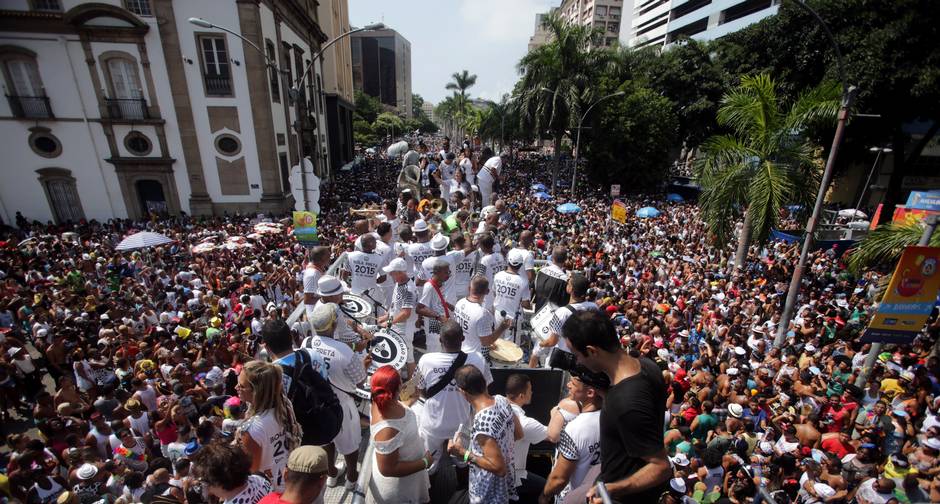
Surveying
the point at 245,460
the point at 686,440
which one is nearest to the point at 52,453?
the point at 245,460

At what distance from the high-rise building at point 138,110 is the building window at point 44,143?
0.05 metres

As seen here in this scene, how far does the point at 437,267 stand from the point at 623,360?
9.78 ft

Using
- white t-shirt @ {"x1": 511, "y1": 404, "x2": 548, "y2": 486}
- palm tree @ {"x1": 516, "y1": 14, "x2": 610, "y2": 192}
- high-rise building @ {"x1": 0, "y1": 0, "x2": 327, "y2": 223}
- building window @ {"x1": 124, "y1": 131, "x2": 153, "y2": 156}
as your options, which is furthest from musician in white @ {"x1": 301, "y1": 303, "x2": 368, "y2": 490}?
palm tree @ {"x1": 516, "y1": 14, "x2": 610, "y2": 192}

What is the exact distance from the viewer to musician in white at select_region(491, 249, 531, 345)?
5762 mm

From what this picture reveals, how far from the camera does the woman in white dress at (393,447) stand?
2.89 m

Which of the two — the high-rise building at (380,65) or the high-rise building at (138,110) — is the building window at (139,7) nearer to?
the high-rise building at (138,110)

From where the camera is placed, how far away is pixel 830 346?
907cm

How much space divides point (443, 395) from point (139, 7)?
1058 inches

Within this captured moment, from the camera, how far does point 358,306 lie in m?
6.17

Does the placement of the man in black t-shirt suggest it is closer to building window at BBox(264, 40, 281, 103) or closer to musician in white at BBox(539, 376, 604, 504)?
musician in white at BBox(539, 376, 604, 504)

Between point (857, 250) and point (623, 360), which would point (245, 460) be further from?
point (857, 250)

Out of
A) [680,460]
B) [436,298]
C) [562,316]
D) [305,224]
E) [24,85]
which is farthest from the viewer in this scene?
[24,85]

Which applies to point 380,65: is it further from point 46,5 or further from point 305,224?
point 305,224

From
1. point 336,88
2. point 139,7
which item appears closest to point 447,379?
point 139,7
